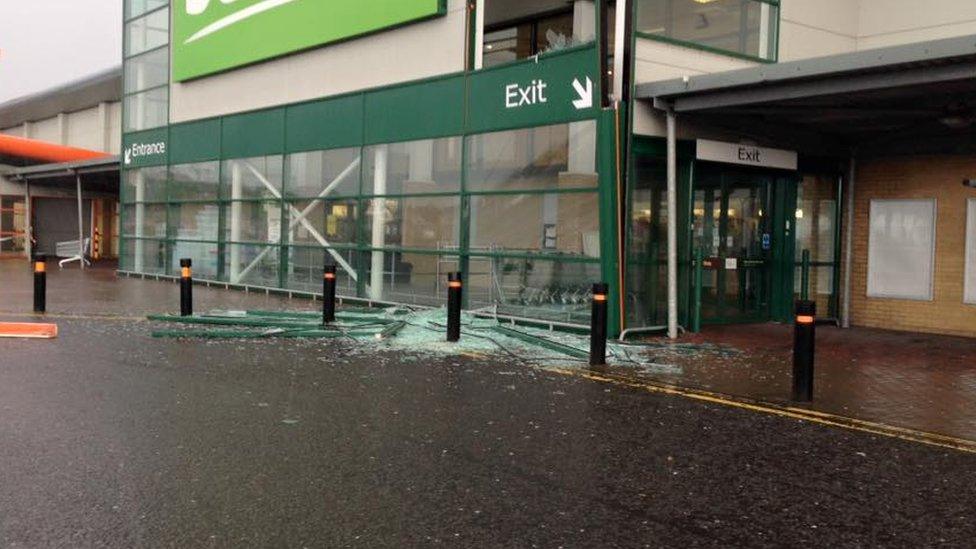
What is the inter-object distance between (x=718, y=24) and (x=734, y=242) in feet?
11.5

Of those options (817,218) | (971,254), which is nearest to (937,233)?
(971,254)

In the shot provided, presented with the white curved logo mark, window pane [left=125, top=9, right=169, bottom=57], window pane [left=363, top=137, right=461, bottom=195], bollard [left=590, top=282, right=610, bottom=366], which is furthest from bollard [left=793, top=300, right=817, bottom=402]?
window pane [left=125, top=9, right=169, bottom=57]

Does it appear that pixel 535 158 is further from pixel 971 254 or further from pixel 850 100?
pixel 971 254

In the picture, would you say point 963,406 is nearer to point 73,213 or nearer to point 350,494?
point 350,494

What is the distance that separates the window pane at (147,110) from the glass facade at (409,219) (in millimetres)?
1637

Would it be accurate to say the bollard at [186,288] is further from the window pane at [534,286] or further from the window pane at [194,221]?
the window pane at [194,221]

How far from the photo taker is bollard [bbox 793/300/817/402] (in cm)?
798

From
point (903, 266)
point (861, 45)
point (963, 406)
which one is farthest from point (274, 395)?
point (861, 45)

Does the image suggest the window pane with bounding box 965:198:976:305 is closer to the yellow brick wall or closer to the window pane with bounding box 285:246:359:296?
the yellow brick wall

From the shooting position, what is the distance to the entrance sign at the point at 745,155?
42.0 ft

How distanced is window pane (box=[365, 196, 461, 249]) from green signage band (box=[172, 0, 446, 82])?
3426 millimetres

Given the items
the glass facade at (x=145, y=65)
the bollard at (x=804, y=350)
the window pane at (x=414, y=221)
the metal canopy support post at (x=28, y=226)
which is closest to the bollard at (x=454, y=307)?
the window pane at (x=414, y=221)

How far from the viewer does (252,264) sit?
21.1 meters

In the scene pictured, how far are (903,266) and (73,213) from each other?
35757 millimetres
